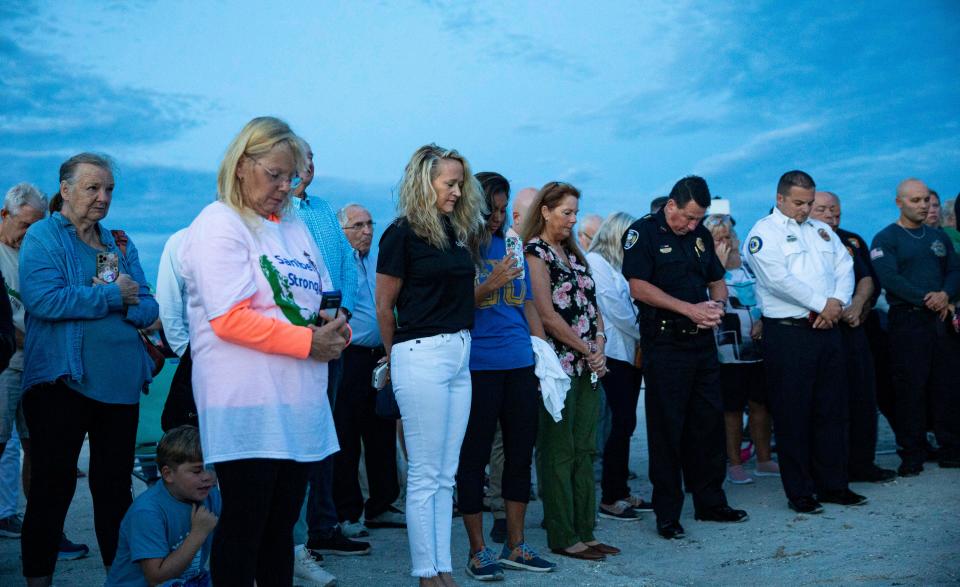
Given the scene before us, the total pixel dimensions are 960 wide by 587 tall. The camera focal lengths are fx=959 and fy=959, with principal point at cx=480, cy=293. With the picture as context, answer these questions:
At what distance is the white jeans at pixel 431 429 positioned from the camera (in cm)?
394

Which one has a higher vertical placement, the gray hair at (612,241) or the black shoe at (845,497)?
the gray hair at (612,241)

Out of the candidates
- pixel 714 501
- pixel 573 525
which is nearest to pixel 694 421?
pixel 714 501

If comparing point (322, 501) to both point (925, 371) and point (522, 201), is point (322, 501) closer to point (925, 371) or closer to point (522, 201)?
point (522, 201)

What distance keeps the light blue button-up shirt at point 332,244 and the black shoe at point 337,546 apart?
122cm

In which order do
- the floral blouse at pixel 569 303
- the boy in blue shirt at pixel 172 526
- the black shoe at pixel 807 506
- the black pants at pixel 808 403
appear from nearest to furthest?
the boy in blue shirt at pixel 172 526
the floral blouse at pixel 569 303
the black shoe at pixel 807 506
the black pants at pixel 808 403

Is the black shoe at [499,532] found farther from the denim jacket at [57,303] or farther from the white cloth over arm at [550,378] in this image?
the denim jacket at [57,303]

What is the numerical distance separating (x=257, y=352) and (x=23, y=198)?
3092 millimetres

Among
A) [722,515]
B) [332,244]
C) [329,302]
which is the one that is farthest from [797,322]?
[329,302]

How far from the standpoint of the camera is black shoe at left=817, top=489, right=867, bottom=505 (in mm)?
→ 5848

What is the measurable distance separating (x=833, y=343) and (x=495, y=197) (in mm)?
2571

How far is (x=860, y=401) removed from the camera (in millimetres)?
6645

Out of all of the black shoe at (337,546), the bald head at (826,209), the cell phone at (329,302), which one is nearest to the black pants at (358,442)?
the black shoe at (337,546)

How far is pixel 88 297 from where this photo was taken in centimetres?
377

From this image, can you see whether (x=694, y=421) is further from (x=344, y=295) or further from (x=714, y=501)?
(x=344, y=295)
